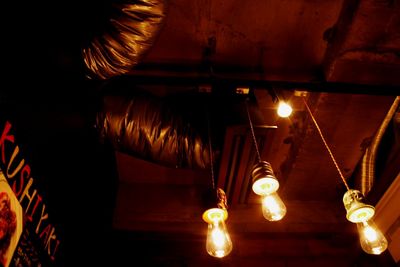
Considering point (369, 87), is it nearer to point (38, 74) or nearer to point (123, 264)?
point (38, 74)

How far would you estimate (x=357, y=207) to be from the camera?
1710mm

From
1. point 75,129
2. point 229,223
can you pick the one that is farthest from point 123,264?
point 75,129

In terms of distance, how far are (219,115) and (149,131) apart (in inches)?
31.2

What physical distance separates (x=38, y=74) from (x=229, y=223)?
3.07m

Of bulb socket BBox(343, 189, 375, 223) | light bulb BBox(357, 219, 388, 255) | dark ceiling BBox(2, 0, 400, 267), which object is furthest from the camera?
dark ceiling BBox(2, 0, 400, 267)

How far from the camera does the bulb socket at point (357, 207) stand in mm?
1709

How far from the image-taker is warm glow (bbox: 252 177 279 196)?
1774mm

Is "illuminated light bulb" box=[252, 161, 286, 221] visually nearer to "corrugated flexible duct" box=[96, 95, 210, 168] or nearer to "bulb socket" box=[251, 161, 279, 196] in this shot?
"bulb socket" box=[251, 161, 279, 196]

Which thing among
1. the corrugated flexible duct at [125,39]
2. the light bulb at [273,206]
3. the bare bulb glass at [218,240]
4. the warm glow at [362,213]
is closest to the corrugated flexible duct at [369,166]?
the warm glow at [362,213]

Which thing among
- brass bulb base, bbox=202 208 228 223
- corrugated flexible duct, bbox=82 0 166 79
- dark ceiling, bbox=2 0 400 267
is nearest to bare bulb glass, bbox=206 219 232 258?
brass bulb base, bbox=202 208 228 223

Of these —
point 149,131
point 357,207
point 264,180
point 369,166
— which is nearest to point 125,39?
point 149,131

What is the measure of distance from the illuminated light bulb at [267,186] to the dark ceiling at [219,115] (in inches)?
19.2

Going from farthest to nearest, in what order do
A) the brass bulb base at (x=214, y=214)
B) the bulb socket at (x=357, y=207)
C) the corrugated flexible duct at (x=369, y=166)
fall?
1. the corrugated flexible duct at (x=369, y=166)
2. the brass bulb base at (x=214, y=214)
3. the bulb socket at (x=357, y=207)

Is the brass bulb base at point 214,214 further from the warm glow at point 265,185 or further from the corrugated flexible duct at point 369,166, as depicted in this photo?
the corrugated flexible duct at point 369,166
